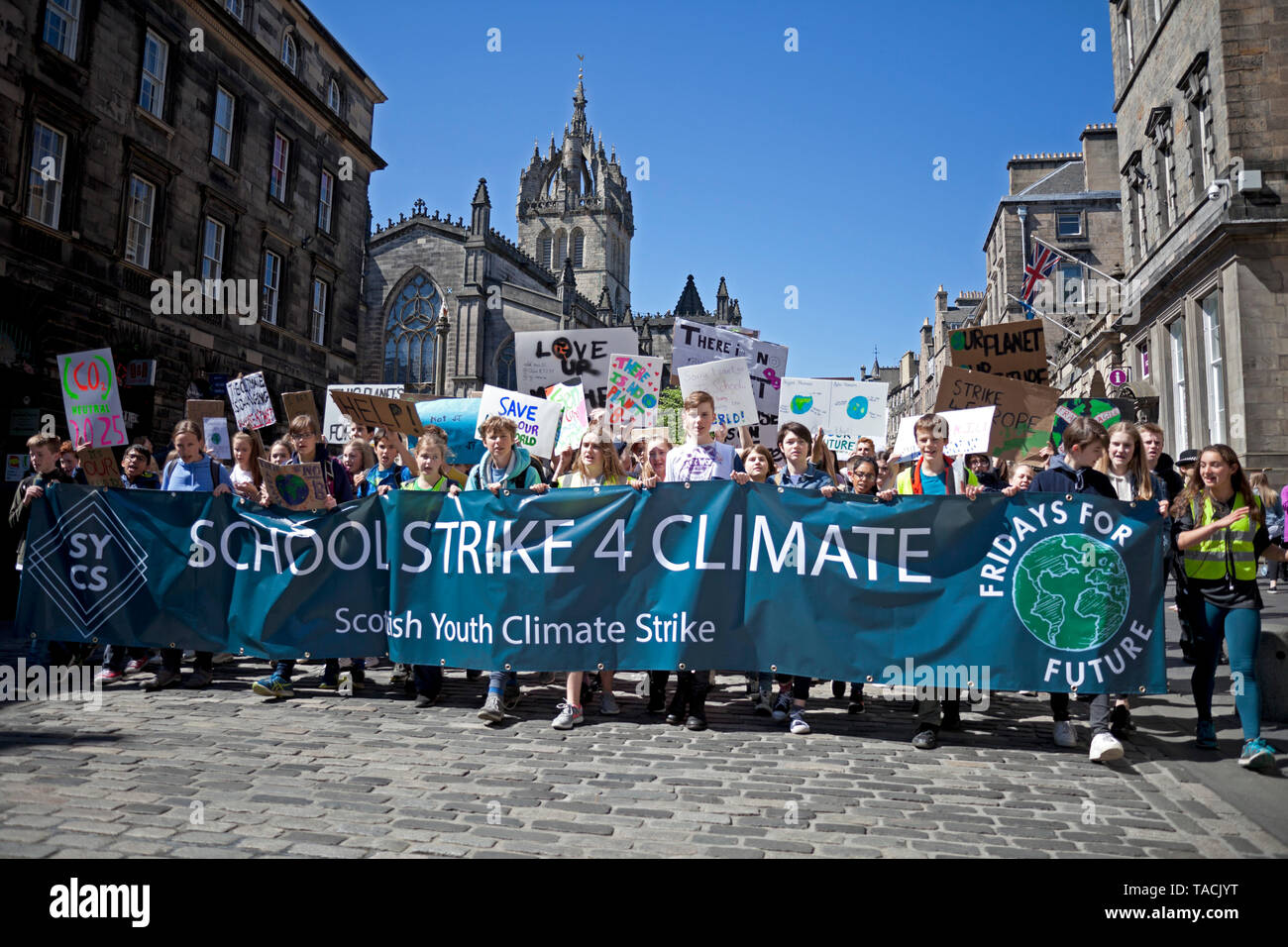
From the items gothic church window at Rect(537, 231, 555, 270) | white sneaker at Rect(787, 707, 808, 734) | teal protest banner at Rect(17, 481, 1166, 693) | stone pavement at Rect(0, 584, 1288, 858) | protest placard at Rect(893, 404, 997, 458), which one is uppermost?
gothic church window at Rect(537, 231, 555, 270)

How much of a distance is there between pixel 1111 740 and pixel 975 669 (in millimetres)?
918

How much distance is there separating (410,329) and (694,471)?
6151 cm

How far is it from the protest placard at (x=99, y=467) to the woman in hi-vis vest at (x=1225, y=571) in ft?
31.1

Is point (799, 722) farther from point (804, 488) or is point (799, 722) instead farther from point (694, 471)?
point (694, 471)

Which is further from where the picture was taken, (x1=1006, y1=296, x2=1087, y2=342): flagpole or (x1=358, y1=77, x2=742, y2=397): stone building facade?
(x1=358, y1=77, x2=742, y2=397): stone building facade

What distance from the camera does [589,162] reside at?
98.1 metres

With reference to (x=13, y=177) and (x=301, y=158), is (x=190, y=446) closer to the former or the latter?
(x=13, y=177)

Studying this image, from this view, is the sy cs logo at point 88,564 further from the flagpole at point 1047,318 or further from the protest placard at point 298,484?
the flagpole at point 1047,318

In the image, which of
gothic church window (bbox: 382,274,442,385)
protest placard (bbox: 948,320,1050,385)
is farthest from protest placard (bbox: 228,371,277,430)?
gothic church window (bbox: 382,274,442,385)

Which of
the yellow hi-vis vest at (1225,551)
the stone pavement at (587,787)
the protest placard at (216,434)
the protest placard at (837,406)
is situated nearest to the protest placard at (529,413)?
the protest placard at (837,406)

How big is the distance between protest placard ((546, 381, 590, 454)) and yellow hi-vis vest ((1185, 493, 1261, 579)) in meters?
5.63

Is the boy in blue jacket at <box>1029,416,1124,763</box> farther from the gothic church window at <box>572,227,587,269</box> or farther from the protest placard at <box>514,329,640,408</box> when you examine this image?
the gothic church window at <box>572,227,587,269</box>

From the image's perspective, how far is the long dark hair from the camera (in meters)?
5.49

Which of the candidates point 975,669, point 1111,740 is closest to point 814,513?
point 975,669
